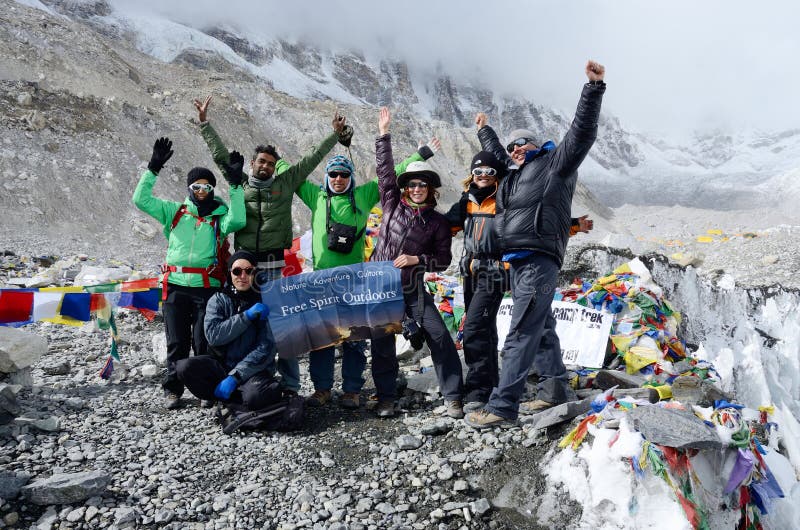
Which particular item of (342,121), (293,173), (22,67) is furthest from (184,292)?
(22,67)

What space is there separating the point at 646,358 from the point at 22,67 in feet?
88.0

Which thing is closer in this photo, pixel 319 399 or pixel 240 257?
pixel 240 257

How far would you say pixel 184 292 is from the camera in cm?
488

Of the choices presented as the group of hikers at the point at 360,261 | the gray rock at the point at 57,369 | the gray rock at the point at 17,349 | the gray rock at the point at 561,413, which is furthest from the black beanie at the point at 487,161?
the gray rock at the point at 57,369

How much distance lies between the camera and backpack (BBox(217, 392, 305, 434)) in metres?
4.38

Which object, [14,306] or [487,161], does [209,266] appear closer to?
[14,306]

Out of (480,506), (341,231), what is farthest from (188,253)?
(480,506)

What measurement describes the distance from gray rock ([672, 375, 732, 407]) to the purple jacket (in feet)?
7.54

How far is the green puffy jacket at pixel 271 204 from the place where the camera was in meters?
5.09

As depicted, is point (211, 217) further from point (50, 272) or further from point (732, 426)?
point (50, 272)

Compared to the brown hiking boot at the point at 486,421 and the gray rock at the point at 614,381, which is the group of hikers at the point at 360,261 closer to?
the brown hiking boot at the point at 486,421

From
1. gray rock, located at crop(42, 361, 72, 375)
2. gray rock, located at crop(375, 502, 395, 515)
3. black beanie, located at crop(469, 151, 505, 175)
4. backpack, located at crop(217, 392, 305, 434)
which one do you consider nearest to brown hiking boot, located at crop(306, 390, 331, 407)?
backpack, located at crop(217, 392, 305, 434)

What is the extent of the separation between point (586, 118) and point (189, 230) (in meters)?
3.41

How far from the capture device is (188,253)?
486 cm
